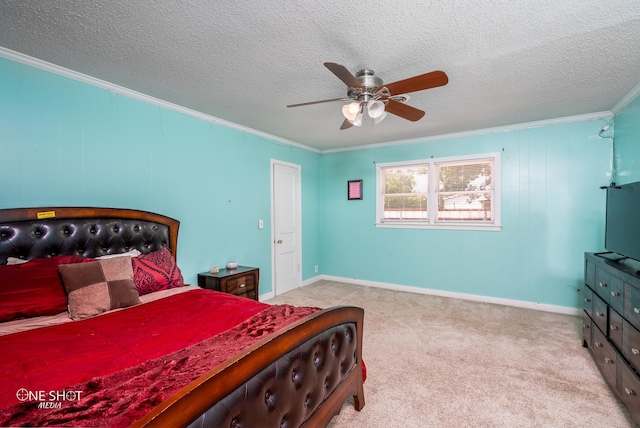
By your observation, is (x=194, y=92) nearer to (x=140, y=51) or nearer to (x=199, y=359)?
(x=140, y=51)

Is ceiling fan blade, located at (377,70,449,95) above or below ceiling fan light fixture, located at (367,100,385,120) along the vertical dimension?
above

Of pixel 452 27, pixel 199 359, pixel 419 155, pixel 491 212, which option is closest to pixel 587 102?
pixel 491 212

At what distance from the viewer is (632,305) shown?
1948 mm

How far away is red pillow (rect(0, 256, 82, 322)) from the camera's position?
72.4 inches

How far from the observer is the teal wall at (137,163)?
2283 mm

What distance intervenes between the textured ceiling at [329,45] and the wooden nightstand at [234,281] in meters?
1.94

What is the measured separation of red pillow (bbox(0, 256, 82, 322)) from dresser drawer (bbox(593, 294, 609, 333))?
13.4 ft

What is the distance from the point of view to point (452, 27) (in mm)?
1905

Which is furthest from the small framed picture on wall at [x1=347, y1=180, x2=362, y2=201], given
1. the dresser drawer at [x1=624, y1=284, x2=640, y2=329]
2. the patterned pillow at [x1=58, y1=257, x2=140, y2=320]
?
the patterned pillow at [x1=58, y1=257, x2=140, y2=320]

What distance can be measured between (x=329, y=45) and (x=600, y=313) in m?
3.13

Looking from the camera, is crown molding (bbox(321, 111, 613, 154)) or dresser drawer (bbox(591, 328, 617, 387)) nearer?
dresser drawer (bbox(591, 328, 617, 387))

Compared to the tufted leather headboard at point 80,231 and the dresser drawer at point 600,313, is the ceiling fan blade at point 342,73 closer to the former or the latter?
the tufted leather headboard at point 80,231

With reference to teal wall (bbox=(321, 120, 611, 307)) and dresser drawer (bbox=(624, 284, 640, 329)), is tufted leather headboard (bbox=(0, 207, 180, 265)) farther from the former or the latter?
dresser drawer (bbox=(624, 284, 640, 329))

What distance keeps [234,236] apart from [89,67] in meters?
2.34
